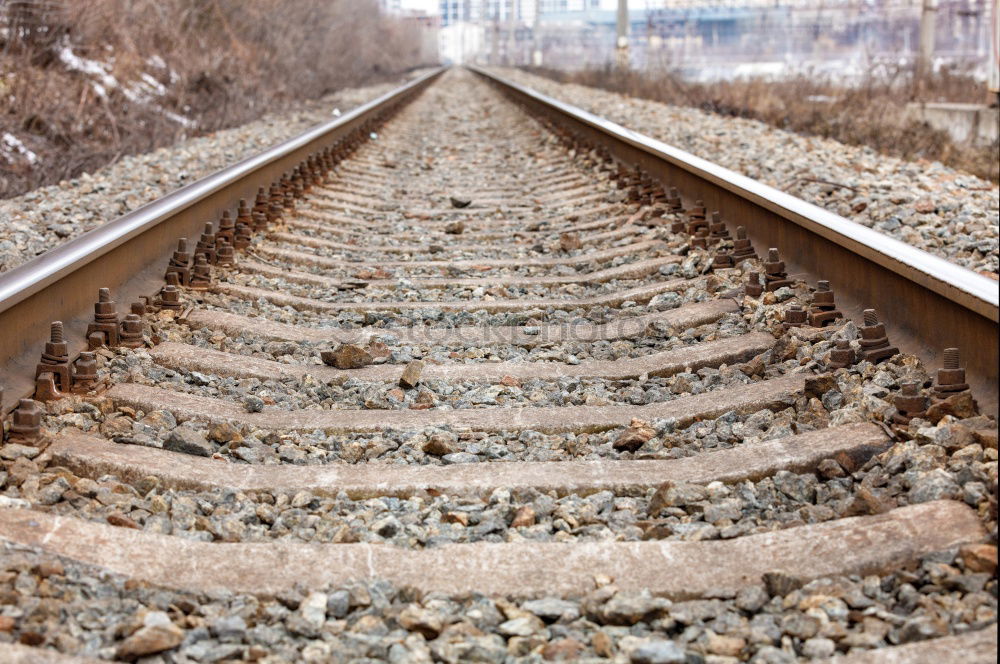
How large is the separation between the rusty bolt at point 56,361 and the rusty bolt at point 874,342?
2.35 metres

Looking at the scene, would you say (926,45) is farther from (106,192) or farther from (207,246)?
(207,246)

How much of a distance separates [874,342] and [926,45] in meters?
19.3

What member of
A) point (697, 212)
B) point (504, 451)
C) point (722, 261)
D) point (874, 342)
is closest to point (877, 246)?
point (874, 342)

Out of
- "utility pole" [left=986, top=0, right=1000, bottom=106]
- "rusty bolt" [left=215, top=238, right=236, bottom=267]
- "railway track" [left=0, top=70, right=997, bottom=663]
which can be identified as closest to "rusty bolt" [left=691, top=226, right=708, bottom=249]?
"railway track" [left=0, top=70, right=997, bottom=663]

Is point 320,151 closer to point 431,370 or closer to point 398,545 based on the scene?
point 431,370

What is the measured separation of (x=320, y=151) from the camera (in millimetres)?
10062

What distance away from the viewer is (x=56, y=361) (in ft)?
11.7

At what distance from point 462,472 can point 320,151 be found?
7.37 meters

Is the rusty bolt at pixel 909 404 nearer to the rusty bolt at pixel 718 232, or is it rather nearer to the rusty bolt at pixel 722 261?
the rusty bolt at pixel 722 261

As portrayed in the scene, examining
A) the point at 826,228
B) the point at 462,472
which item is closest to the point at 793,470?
the point at 462,472

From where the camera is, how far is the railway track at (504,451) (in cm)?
230

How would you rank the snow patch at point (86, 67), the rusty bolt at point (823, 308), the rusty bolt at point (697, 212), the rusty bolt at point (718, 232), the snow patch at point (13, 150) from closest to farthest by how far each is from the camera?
the rusty bolt at point (823, 308), the rusty bolt at point (718, 232), the rusty bolt at point (697, 212), the snow patch at point (13, 150), the snow patch at point (86, 67)

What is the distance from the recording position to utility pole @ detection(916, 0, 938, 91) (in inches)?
760

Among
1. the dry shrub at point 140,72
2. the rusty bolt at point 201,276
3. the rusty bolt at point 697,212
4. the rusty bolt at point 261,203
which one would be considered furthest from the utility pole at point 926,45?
the rusty bolt at point 201,276
